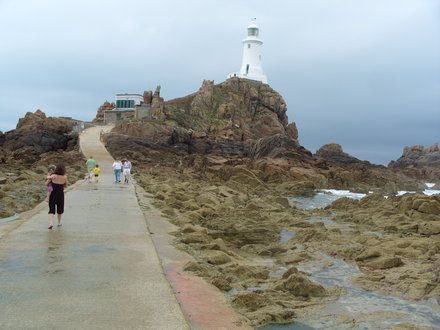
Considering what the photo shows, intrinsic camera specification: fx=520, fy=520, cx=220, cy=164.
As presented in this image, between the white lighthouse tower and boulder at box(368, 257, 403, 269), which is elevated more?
the white lighthouse tower

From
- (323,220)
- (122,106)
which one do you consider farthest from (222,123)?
(323,220)

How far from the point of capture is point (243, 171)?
128 feet

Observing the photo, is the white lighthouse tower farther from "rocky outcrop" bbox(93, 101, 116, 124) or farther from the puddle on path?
the puddle on path

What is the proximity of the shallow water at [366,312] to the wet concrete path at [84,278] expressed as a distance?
72.1 inches

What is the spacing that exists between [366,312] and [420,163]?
63508 mm

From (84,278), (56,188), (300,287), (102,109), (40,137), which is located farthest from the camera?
(102,109)

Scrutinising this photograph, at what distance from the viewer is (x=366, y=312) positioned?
27.6 feet

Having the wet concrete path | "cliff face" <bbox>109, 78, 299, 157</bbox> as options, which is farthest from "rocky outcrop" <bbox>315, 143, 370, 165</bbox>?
the wet concrete path

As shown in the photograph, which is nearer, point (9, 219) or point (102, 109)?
point (9, 219)

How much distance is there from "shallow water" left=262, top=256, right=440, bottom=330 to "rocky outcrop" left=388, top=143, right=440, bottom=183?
→ 53.7 meters

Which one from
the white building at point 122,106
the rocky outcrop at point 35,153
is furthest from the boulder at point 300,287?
the white building at point 122,106

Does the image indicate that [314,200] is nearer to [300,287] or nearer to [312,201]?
[312,201]

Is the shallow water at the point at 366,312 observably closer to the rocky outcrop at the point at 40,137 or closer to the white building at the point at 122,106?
the rocky outcrop at the point at 40,137

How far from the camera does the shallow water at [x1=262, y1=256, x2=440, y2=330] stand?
25.3 ft
